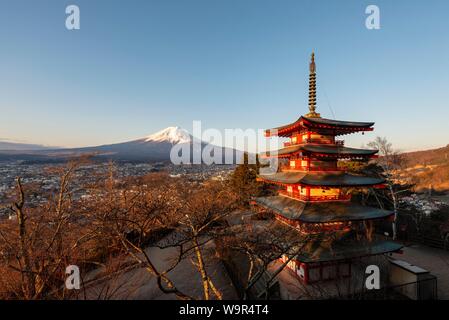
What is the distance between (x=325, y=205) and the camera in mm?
10953

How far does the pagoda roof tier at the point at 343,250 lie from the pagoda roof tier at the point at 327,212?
1.44 meters

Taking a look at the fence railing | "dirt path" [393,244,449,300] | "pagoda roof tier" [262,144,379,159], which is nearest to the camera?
the fence railing

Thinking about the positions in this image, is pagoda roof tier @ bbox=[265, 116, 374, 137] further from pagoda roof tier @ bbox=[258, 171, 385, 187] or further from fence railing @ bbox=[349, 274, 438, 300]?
fence railing @ bbox=[349, 274, 438, 300]

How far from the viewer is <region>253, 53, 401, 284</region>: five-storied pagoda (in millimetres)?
9805

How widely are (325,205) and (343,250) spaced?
2316 millimetres

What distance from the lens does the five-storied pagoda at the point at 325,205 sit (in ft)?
32.2

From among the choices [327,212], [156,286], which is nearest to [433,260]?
[327,212]

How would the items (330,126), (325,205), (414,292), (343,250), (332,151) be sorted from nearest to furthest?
(414,292)
(343,250)
(325,205)
(332,151)
(330,126)

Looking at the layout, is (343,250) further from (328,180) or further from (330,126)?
(330,126)

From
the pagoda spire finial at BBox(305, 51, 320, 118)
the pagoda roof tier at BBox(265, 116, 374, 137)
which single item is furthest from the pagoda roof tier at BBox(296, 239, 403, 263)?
the pagoda spire finial at BBox(305, 51, 320, 118)

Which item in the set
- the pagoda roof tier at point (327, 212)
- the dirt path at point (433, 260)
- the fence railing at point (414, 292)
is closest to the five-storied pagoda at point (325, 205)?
the pagoda roof tier at point (327, 212)
